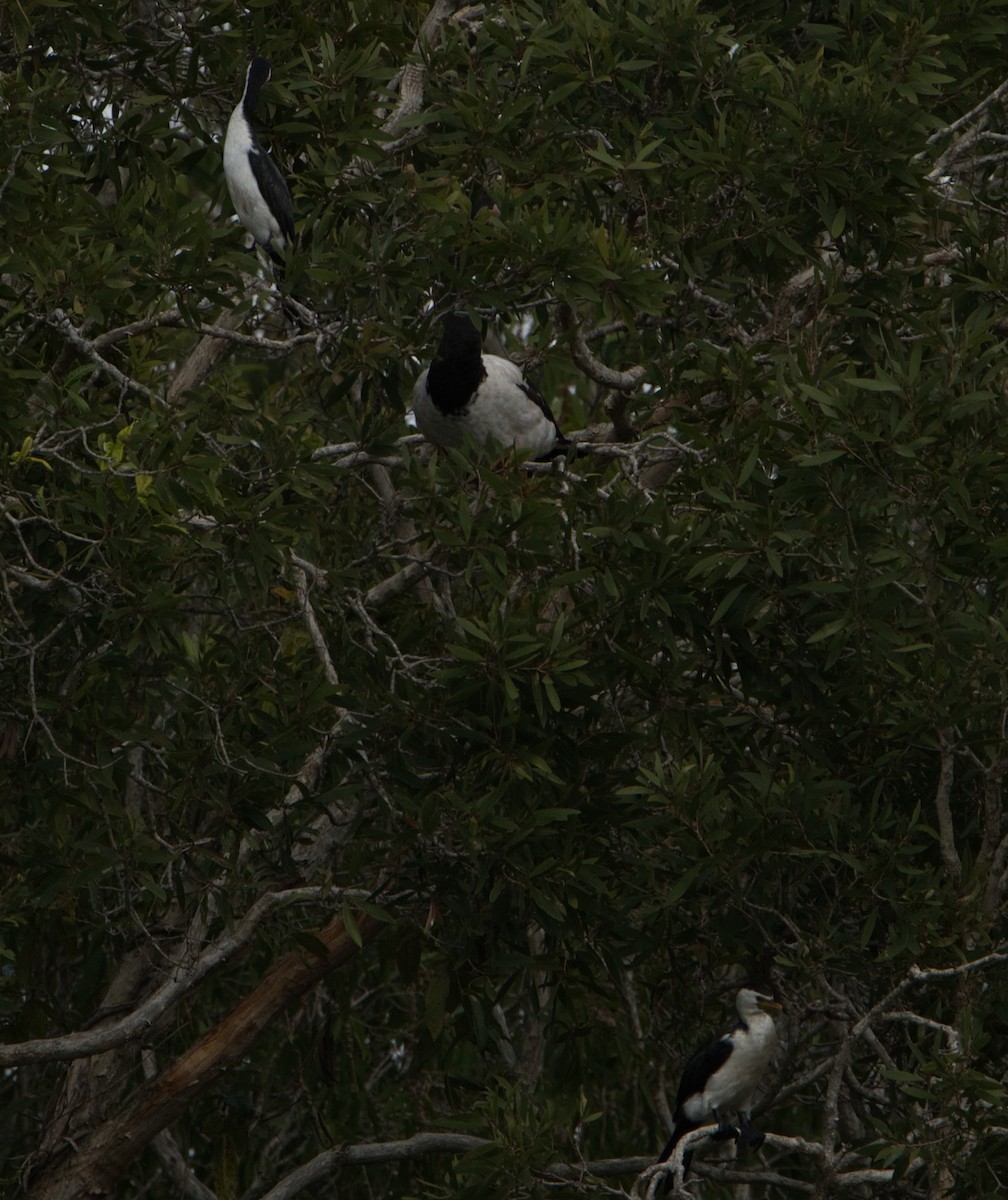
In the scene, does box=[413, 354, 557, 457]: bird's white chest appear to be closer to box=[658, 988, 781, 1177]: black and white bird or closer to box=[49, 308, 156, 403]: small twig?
box=[49, 308, 156, 403]: small twig

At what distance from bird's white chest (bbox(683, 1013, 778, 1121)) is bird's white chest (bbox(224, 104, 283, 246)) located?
286cm

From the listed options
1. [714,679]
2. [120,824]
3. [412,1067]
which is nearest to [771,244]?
[714,679]

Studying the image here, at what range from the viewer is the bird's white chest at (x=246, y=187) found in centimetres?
Result: 542

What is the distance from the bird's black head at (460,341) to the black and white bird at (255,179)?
24.6 inches

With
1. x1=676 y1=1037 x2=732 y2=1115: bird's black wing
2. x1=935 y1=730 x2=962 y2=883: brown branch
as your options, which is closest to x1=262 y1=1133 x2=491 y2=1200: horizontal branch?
x1=676 y1=1037 x2=732 y2=1115: bird's black wing

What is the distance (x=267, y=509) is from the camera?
4.76 metres

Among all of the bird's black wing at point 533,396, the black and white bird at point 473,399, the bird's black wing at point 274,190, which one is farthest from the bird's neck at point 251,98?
the bird's black wing at point 533,396

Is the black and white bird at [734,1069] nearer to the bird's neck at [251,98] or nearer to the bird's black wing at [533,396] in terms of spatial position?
the bird's black wing at [533,396]

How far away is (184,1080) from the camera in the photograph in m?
5.78

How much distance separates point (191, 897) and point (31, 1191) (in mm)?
1477

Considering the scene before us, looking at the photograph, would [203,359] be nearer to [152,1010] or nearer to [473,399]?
[473,399]

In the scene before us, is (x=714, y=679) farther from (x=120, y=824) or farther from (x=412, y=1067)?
(x=412, y=1067)

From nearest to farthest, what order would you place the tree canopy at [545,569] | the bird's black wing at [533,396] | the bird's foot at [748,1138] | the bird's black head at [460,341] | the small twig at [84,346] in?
the tree canopy at [545,569], the small twig at [84,346], the bird's foot at [748,1138], the bird's black head at [460,341], the bird's black wing at [533,396]

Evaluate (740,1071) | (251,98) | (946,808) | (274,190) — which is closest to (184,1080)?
(740,1071)
